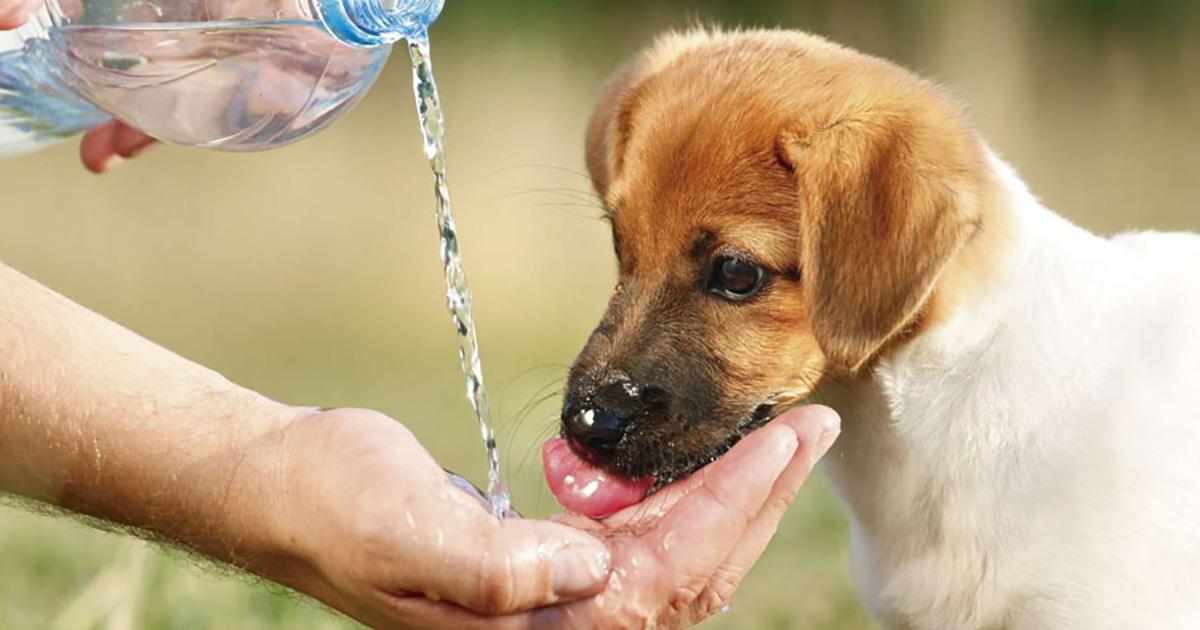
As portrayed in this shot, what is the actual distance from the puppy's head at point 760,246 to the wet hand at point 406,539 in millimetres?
596

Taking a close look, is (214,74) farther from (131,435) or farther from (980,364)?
(980,364)

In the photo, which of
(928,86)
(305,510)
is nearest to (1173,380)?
(928,86)

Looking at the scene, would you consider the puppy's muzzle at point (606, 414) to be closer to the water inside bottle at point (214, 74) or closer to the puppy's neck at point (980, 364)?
the puppy's neck at point (980, 364)

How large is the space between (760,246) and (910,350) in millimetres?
390

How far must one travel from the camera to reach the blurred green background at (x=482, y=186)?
9.06 metres

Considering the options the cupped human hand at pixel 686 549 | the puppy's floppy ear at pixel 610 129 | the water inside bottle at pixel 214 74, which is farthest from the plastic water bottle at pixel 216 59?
the cupped human hand at pixel 686 549

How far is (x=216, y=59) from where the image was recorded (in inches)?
146

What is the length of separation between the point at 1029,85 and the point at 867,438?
6419mm

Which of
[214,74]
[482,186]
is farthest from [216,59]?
[482,186]

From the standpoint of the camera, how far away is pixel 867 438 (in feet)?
12.6

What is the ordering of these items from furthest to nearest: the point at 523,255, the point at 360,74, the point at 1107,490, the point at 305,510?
the point at 523,255
the point at 360,74
the point at 1107,490
the point at 305,510

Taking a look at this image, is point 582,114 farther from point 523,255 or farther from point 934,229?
point 934,229

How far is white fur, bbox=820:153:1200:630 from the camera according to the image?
11.2ft

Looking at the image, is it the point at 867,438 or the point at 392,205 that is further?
the point at 392,205
